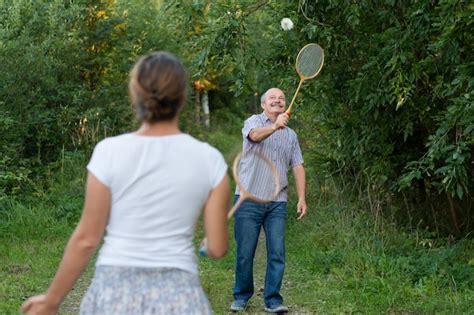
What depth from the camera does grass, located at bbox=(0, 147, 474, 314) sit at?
715cm

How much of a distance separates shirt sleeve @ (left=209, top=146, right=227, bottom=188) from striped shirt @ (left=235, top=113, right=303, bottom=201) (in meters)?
3.46

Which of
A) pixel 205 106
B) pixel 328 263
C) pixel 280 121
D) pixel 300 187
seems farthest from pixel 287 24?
pixel 205 106

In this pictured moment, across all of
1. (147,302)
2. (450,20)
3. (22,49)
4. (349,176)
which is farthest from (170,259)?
(22,49)

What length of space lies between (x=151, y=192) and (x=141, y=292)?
13.8 inches

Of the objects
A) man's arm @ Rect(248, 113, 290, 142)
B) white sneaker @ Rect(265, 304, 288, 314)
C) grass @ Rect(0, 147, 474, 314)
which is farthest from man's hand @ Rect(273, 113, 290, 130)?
grass @ Rect(0, 147, 474, 314)

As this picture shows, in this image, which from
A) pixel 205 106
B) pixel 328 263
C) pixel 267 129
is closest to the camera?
pixel 267 129

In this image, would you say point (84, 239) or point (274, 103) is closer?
point (84, 239)

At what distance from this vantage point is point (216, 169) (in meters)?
3.02

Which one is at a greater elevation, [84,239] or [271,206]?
[84,239]

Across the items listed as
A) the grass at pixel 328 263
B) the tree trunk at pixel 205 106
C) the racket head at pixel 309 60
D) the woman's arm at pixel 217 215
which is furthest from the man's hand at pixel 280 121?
the tree trunk at pixel 205 106

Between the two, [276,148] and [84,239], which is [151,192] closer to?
[84,239]

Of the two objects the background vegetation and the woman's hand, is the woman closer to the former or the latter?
the woman's hand

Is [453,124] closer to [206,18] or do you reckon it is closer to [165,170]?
[206,18]

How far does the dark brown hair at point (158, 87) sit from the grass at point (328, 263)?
168 inches
